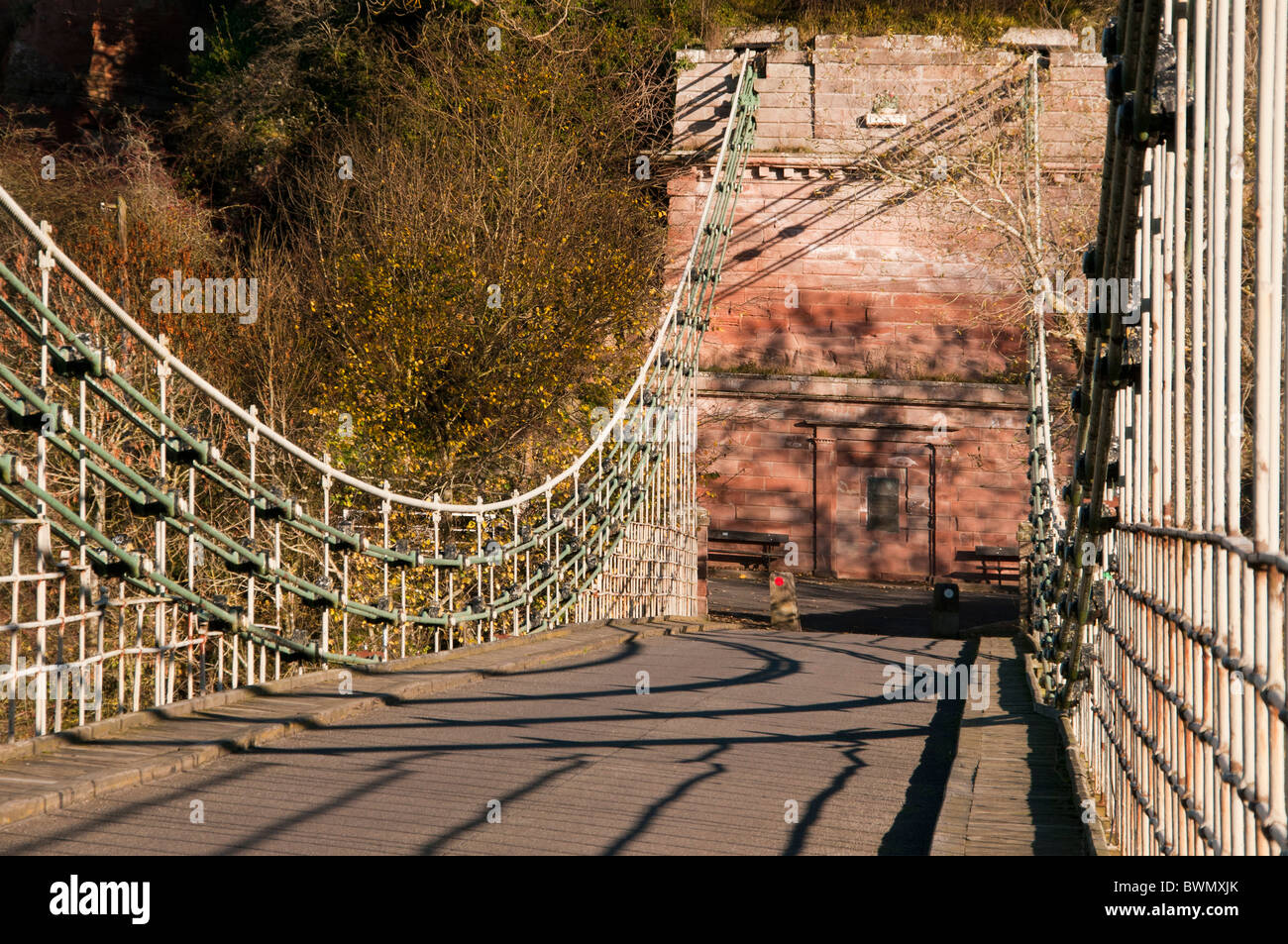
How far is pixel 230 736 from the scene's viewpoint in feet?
14.5

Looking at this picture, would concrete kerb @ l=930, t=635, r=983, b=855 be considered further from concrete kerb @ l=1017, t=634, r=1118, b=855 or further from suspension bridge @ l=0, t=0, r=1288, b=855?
concrete kerb @ l=1017, t=634, r=1118, b=855

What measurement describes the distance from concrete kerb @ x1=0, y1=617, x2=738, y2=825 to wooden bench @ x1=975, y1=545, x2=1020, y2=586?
12.5m

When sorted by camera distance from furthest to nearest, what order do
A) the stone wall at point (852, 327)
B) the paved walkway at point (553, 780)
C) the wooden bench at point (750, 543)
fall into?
1. the stone wall at point (852, 327)
2. the wooden bench at point (750, 543)
3. the paved walkway at point (553, 780)

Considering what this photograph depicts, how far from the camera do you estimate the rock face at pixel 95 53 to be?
23281 mm

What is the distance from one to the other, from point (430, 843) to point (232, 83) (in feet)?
61.5

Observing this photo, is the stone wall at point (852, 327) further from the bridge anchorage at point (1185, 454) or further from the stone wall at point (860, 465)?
the bridge anchorage at point (1185, 454)

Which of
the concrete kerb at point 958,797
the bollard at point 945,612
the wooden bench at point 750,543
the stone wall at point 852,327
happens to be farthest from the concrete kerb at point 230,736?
the stone wall at point 852,327

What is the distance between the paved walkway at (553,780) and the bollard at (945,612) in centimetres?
862

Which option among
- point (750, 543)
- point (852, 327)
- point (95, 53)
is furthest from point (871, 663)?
point (95, 53)

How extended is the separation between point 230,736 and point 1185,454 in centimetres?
298

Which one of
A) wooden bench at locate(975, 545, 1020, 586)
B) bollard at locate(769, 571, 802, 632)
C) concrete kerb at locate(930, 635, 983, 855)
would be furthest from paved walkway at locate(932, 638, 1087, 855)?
wooden bench at locate(975, 545, 1020, 586)

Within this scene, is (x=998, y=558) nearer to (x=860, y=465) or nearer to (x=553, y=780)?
(x=860, y=465)

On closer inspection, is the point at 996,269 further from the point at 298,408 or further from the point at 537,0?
the point at 298,408

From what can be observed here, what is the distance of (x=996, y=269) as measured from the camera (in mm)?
19672
